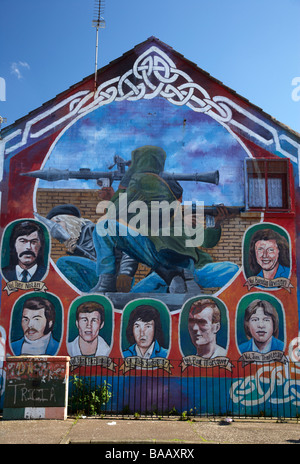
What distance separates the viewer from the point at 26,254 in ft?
45.3

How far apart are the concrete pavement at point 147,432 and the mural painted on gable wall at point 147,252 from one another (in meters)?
1.70

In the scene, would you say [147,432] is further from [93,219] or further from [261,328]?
[93,219]

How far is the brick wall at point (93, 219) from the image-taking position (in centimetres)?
1385

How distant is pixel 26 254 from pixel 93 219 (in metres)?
2.06

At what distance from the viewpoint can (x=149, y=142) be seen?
14531mm

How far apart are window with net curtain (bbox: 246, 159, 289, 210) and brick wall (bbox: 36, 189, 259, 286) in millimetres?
698

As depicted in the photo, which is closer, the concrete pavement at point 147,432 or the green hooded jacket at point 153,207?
the concrete pavement at point 147,432

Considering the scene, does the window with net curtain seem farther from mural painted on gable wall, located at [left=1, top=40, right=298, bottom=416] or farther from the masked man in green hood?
the masked man in green hood

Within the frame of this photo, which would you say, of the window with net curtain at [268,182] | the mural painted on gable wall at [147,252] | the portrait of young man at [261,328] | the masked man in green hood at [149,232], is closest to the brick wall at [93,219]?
the mural painted on gable wall at [147,252]

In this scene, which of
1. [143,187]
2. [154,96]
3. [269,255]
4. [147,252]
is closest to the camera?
[147,252]

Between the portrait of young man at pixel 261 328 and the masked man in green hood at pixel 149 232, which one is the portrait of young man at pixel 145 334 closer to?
the masked man in green hood at pixel 149 232

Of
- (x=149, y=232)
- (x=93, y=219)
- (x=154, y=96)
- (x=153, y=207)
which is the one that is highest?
(x=154, y=96)

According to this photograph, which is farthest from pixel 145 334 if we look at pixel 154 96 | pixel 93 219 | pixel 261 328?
pixel 154 96
